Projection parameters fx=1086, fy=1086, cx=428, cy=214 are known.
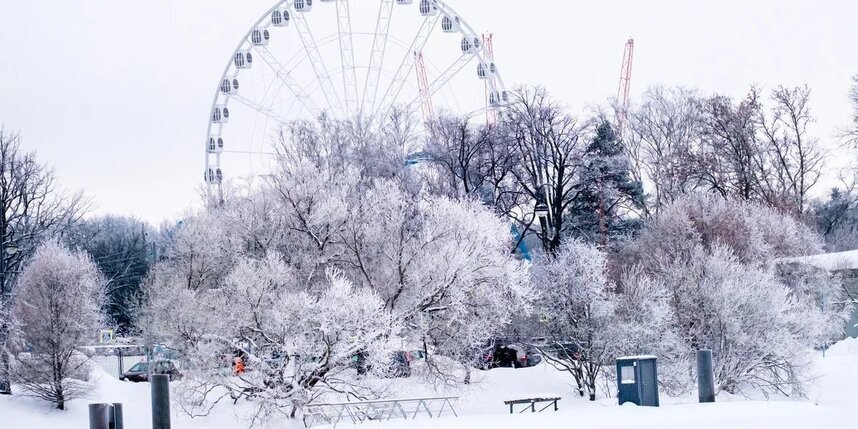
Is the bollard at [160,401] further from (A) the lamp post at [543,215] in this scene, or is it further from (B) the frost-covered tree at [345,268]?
(A) the lamp post at [543,215]

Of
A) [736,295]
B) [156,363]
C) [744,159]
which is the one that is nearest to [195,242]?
[156,363]

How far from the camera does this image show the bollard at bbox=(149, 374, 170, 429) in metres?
22.6

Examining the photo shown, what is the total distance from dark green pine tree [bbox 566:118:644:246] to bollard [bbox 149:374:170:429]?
31.4 metres

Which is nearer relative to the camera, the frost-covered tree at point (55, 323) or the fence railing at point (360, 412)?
the fence railing at point (360, 412)

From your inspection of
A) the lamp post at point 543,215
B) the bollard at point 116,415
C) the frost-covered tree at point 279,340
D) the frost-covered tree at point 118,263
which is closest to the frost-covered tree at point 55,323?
the frost-covered tree at point 279,340

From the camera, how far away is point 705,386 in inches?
965

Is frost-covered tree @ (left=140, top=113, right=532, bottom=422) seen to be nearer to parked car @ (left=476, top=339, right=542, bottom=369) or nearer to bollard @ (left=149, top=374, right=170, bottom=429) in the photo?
parked car @ (left=476, top=339, right=542, bottom=369)

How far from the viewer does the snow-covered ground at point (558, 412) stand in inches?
805

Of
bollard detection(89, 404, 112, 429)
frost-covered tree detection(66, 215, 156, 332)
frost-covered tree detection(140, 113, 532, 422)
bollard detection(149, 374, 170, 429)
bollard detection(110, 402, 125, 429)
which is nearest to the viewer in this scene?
bollard detection(89, 404, 112, 429)

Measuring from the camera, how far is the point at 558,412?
23.7 m

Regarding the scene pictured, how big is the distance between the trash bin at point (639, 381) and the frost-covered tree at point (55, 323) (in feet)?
60.6

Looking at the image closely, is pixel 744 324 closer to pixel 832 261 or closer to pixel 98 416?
pixel 832 261

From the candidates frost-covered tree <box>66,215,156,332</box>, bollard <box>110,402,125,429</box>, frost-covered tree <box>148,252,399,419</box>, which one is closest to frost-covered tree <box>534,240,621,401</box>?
frost-covered tree <box>148,252,399,419</box>

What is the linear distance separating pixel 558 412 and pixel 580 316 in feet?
46.4
